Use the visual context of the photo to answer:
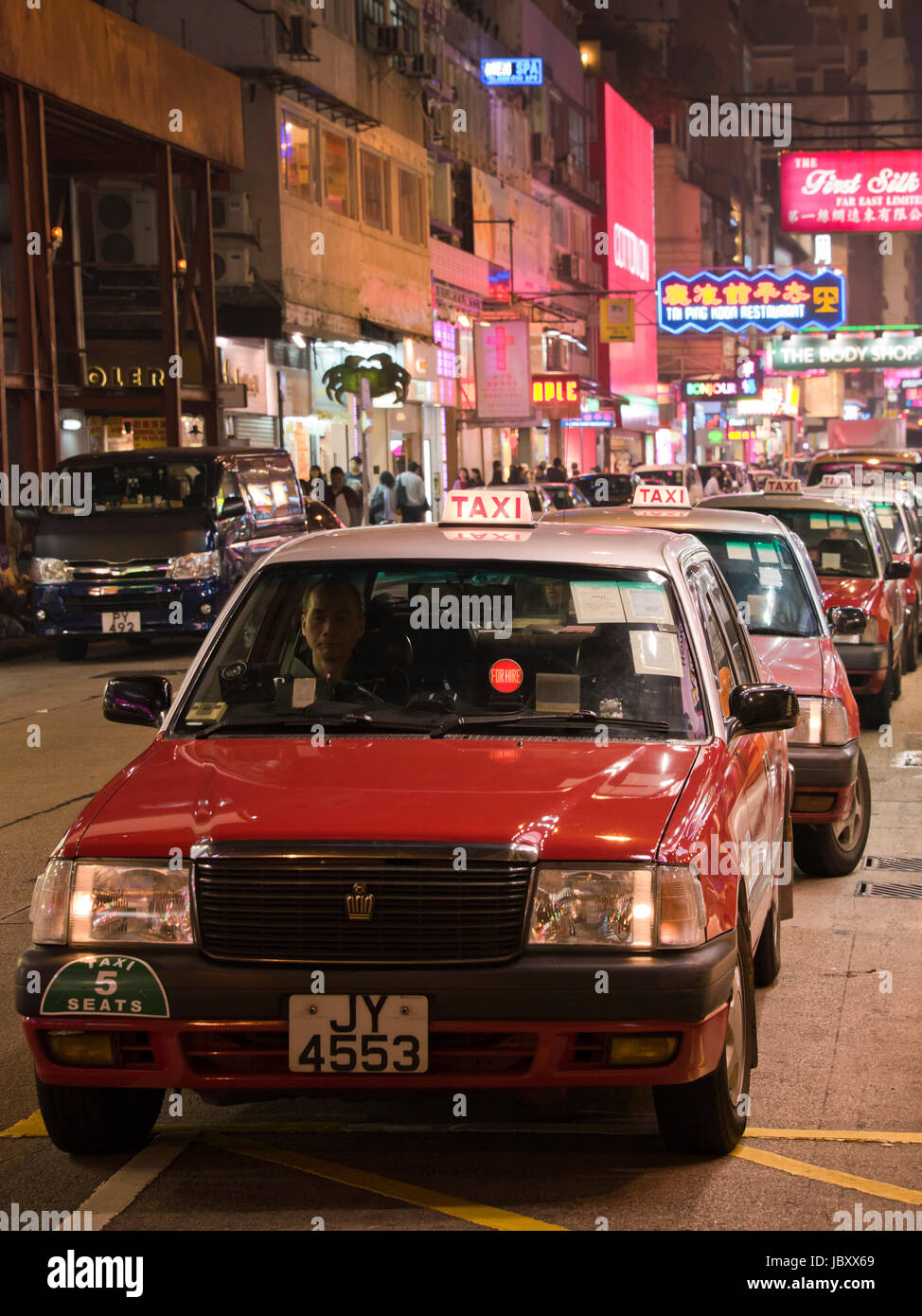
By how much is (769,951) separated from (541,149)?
184ft

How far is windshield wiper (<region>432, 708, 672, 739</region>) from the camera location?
5.17 metres

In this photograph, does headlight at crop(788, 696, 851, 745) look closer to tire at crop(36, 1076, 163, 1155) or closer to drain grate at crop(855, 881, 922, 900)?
drain grate at crop(855, 881, 922, 900)

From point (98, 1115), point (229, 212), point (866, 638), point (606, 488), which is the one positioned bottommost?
point (98, 1115)

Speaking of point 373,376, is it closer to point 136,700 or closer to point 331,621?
point 331,621

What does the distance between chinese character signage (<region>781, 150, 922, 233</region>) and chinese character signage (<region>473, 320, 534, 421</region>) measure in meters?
7.06

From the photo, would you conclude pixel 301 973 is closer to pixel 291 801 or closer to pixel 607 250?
pixel 291 801

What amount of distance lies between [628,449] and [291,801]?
78519 mm

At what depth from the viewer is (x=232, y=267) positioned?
1288 inches

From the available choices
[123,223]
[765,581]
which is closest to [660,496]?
[765,581]

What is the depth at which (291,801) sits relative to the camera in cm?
453

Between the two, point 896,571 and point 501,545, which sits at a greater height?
point 501,545

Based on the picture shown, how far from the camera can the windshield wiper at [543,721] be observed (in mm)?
5172

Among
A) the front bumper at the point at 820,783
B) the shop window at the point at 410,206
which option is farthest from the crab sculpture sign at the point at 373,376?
the front bumper at the point at 820,783

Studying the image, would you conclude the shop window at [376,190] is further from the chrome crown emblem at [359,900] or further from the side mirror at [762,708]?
the chrome crown emblem at [359,900]
